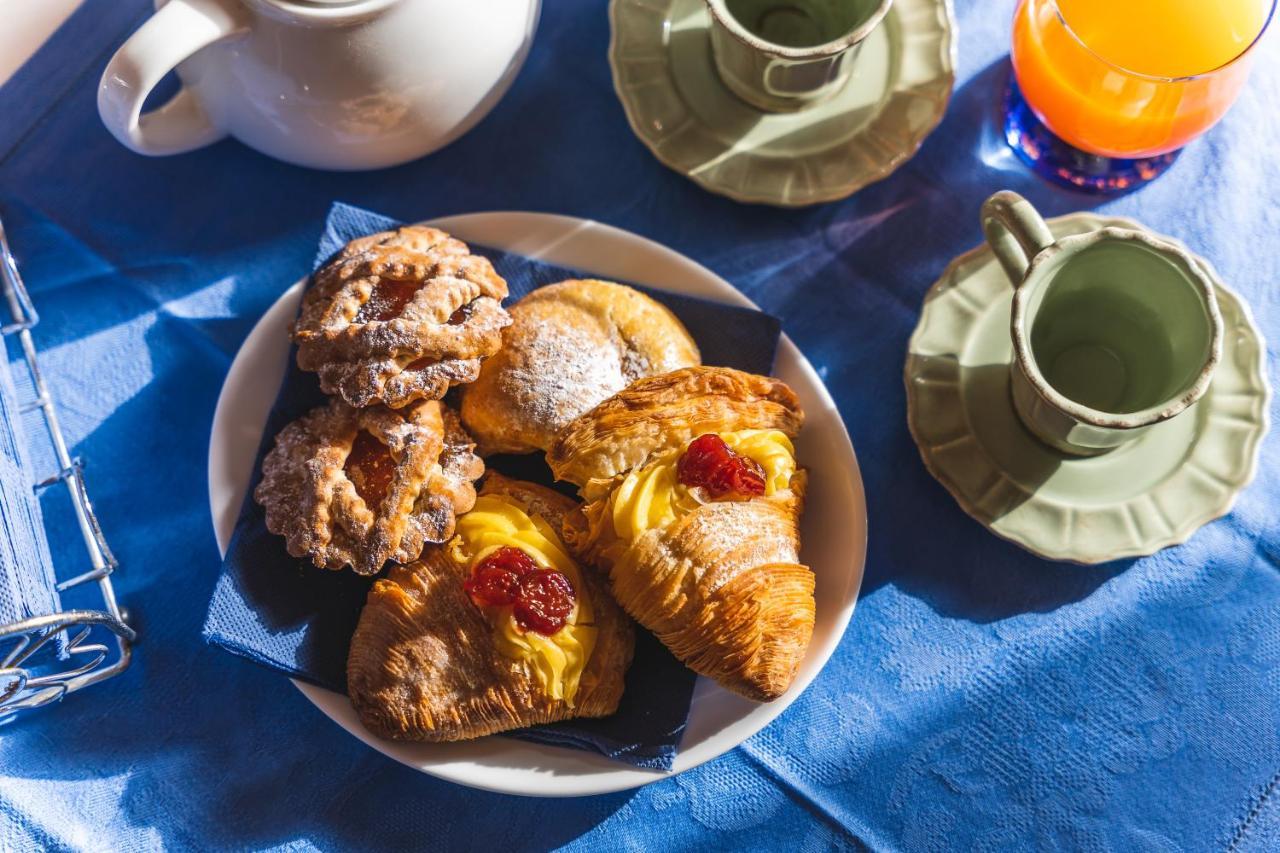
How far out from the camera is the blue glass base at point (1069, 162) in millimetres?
1436

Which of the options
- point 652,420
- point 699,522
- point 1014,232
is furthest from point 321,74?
point 1014,232

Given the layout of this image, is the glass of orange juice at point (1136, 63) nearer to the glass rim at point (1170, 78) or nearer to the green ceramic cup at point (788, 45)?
the glass rim at point (1170, 78)

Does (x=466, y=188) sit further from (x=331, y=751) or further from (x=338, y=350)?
(x=331, y=751)

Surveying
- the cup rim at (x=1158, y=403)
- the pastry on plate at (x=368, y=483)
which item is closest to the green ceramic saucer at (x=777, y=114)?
the cup rim at (x=1158, y=403)

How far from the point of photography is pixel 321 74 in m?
1.18

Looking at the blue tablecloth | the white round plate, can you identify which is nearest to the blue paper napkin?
the white round plate

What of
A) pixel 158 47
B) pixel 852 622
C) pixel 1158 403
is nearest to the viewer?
pixel 158 47

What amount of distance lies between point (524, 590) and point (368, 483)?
0.23 m

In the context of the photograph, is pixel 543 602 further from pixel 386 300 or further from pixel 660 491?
pixel 386 300

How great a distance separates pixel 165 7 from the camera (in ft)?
3.71

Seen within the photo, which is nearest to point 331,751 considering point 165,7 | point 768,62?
point 165,7

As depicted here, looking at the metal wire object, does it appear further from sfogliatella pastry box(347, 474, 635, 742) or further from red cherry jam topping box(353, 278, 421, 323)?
red cherry jam topping box(353, 278, 421, 323)

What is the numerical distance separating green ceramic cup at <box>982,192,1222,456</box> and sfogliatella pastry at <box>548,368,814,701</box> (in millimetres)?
294

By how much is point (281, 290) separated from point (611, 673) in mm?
642
